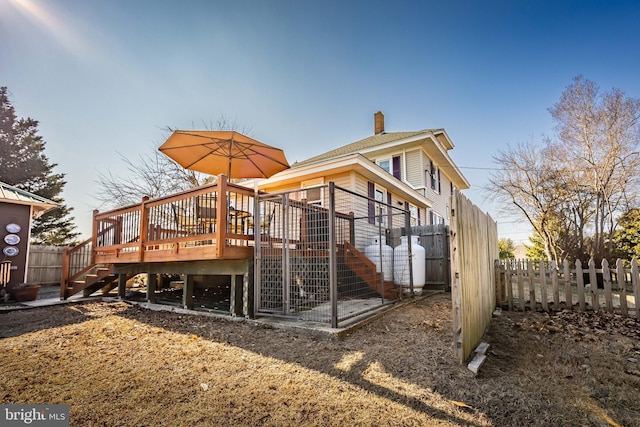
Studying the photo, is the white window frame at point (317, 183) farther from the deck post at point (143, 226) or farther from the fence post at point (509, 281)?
the fence post at point (509, 281)

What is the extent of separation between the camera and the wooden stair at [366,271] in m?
6.36

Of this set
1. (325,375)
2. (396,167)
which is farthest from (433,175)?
(325,375)

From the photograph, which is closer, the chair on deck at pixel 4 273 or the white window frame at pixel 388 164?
the chair on deck at pixel 4 273

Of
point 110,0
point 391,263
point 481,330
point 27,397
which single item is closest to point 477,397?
point 481,330

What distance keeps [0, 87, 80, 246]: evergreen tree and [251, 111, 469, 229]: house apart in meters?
19.8

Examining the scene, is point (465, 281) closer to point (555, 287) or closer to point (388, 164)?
point (555, 287)

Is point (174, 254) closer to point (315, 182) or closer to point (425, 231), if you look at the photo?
point (315, 182)

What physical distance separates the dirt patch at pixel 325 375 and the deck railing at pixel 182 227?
1.41m

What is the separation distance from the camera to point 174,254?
5789 mm

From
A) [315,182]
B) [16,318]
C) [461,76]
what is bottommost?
[16,318]

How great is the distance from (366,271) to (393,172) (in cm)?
898

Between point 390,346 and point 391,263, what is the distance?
370cm

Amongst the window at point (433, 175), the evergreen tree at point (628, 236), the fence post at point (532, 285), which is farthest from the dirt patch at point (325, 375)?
the evergreen tree at point (628, 236)

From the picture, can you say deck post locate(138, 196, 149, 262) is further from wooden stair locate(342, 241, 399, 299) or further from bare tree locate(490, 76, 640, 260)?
bare tree locate(490, 76, 640, 260)
